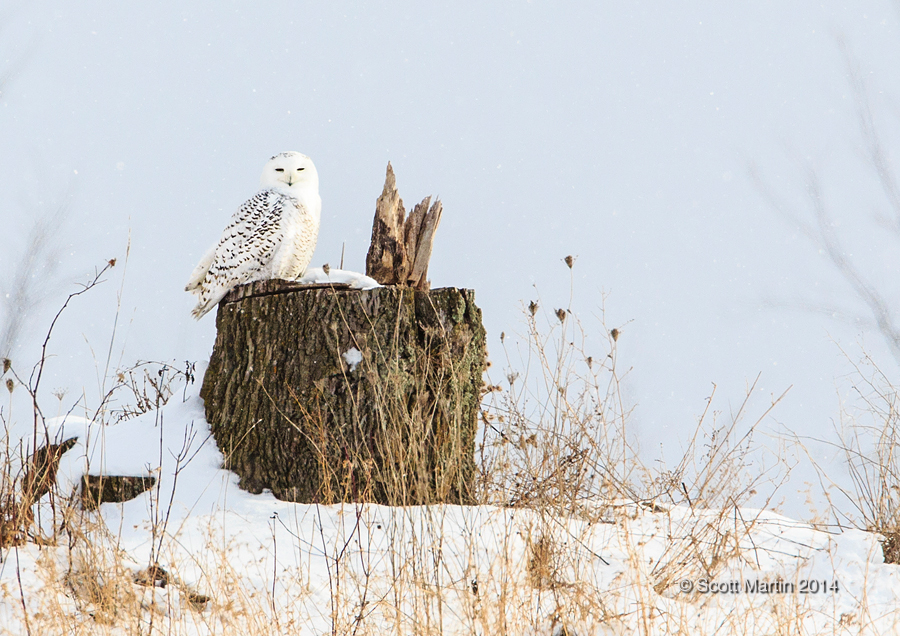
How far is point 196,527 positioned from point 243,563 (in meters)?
0.40

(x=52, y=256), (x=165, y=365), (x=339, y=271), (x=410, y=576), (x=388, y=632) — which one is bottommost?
(x=388, y=632)

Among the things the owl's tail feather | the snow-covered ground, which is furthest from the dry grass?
the owl's tail feather

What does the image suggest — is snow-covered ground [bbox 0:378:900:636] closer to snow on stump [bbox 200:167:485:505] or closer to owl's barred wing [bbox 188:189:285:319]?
snow on stump [bbox 200:167:485:505]

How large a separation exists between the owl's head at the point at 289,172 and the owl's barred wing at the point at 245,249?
0.53ft

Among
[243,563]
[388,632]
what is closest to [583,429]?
[388,632]

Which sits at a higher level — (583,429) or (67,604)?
(583,429)

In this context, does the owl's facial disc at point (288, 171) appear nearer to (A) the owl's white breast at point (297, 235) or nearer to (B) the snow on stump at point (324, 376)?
(A) the owl's white breast at point (297, 235)

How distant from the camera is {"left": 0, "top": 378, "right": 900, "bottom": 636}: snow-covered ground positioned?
2102 mm

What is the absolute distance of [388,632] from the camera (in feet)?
7.33

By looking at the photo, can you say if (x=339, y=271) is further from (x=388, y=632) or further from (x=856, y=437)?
(x=856, y=437)

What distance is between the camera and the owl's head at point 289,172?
427cm

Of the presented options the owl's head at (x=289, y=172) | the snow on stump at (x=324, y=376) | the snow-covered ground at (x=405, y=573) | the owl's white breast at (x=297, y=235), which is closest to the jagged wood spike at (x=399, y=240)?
the owl's white breast at (x=297, y=235)

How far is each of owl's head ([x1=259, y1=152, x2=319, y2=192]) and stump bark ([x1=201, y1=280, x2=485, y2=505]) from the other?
3.49 ft

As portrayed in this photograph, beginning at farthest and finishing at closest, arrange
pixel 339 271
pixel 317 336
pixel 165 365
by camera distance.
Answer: pixel 165 365 < pixel 339 271 < pixel 317 336
